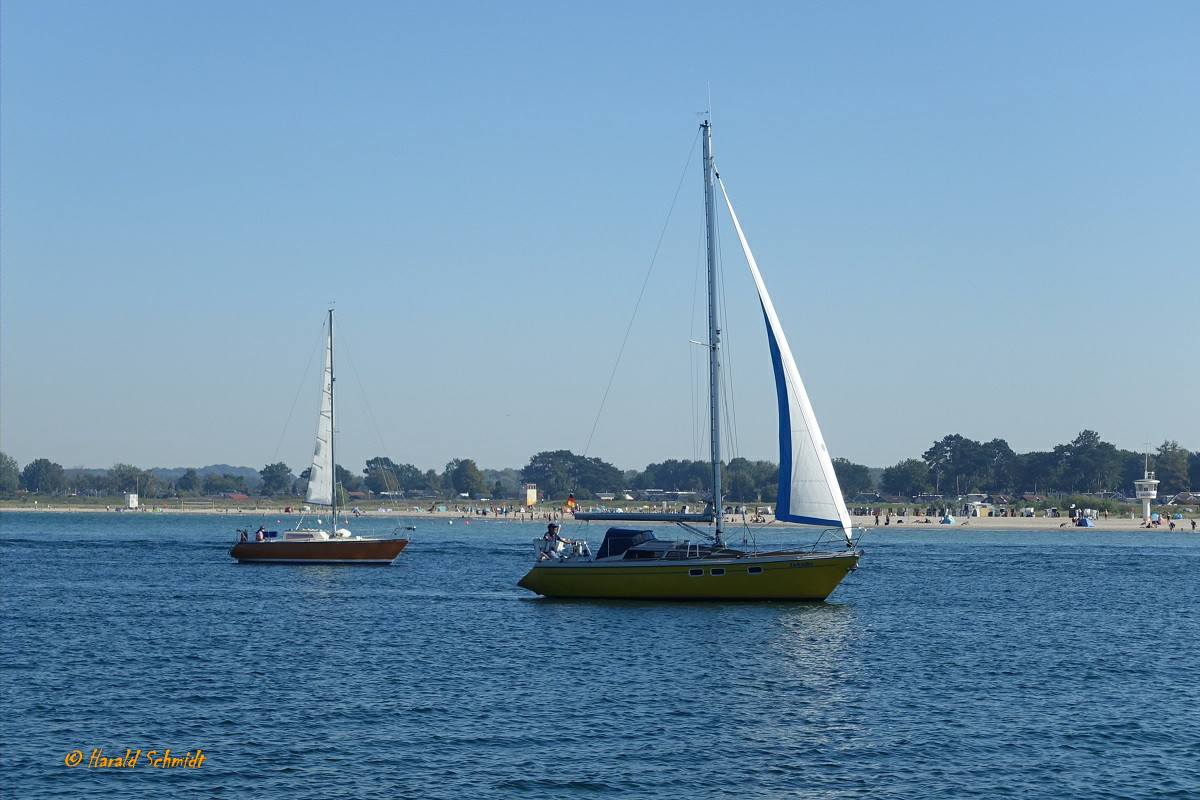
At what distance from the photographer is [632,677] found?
39625mm

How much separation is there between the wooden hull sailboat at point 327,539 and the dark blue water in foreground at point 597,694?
15849mm

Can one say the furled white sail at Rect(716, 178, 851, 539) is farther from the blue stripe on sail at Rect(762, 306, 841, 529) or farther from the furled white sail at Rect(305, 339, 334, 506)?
the furled white sail at Rect(305, 339, 334, 506)

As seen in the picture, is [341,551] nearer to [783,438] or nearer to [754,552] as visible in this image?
[754,552]

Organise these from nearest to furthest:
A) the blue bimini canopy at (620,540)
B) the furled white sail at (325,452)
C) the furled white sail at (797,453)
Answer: the furled white sail at (797,453) → the blue bimini canopy at (620,540) → the furled white sail at (325,452)

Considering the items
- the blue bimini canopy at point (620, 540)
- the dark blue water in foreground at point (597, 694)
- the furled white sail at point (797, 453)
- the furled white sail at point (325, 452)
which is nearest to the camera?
the dark blue water in foreground at point (597, 694)

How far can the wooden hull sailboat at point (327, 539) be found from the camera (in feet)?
281

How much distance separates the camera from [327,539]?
86.3 meters

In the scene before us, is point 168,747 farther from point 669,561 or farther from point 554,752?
point 669,561

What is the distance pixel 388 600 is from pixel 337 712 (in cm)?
3023

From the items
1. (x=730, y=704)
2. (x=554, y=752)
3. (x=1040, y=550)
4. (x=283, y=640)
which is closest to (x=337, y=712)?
(x=554, y=752)

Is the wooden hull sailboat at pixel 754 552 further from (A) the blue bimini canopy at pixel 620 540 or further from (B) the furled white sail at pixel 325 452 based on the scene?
(B) the furled white sail at pixel 325 452

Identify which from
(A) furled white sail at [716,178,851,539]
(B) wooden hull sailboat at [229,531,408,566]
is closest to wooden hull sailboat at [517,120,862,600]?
(A) furled white sail at [716,178,851,539]

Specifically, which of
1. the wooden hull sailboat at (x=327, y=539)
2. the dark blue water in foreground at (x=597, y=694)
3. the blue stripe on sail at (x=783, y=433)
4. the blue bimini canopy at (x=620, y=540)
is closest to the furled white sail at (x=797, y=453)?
the blue stripe on sail at (x=783, y=433)

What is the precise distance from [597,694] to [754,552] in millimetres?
19312
